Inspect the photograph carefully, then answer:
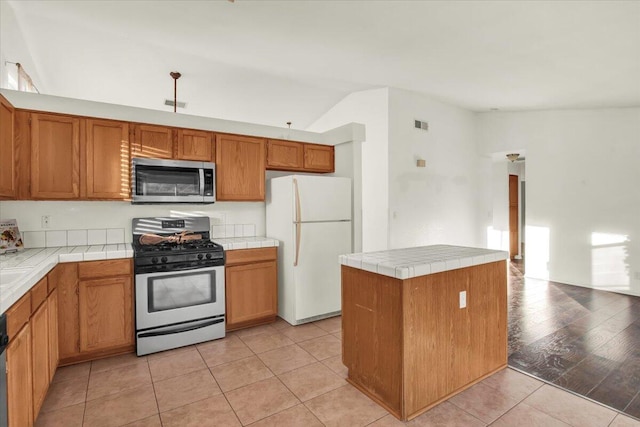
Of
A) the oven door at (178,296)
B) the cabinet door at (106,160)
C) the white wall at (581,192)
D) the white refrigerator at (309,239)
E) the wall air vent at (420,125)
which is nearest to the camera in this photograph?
the oven door at (178,296)

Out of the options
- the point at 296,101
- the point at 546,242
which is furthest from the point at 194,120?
the point at 546,242

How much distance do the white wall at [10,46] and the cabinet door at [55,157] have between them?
0.73 meters

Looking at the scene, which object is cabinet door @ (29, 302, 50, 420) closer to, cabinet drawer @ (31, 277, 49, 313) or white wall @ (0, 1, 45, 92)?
cabinet drawer @ (31, 277, 49, 313)

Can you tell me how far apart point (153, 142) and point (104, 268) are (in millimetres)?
1286

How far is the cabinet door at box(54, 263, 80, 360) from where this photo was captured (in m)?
2.66

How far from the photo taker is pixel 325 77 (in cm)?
463

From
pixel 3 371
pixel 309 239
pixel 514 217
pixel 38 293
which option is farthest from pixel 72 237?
pixel 514 217

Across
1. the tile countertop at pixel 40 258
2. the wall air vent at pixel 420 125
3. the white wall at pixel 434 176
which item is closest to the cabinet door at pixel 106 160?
the tile countertop at pixel 40 258

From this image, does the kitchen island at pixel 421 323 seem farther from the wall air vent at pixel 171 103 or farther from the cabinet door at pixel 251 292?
the wall air vent at pixel 171 103

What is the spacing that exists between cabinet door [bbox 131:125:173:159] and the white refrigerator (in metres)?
1.20

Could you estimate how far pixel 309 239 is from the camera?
12.1 feet

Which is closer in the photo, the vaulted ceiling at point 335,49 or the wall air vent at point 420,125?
the vaulted ceiling at point 335,49

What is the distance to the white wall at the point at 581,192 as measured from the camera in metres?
4.82

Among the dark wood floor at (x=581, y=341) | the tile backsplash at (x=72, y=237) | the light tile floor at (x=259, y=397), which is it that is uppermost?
the tile backsplash at (x=72, y=237)
